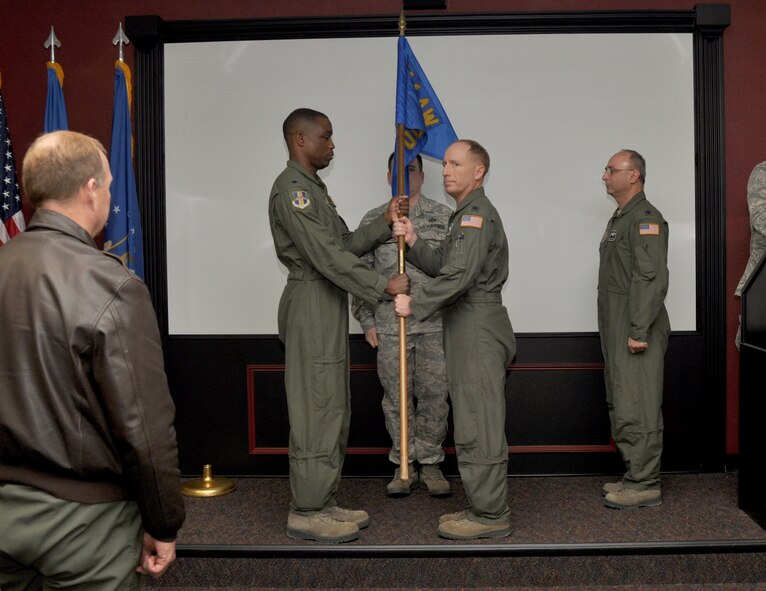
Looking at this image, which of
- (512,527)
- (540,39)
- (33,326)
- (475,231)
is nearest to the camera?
(33,326)

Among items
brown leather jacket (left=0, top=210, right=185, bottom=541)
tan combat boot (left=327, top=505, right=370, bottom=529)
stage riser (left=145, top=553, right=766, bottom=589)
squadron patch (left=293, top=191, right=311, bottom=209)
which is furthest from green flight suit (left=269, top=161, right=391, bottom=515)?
brown leather jacket (left=0, top=210, right=185, bottom=541)

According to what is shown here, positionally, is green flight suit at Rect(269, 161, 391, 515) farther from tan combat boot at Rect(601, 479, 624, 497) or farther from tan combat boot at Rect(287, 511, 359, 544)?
tan combat boot at Rect(601, 479, 624, 497)

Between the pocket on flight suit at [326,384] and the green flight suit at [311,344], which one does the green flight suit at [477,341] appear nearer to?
the green flight suit at [311,344]

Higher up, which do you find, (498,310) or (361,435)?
(498,310)

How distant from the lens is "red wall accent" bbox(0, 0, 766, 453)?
4.07 metres

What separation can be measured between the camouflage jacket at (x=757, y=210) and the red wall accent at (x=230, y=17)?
0.31 meters

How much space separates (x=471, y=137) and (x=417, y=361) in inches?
49.3

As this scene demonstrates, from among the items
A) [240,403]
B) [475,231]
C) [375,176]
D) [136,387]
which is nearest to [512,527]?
[475,231]

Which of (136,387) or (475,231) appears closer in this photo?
(136,387)

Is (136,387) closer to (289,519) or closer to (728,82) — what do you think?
(289,519)

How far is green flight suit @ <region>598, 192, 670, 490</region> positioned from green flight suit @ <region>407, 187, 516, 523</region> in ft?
2.09

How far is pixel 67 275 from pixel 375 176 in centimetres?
284

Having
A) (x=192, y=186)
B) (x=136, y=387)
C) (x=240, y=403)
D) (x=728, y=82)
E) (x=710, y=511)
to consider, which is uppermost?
(x=728, y=82)

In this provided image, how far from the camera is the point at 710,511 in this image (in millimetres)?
3396
